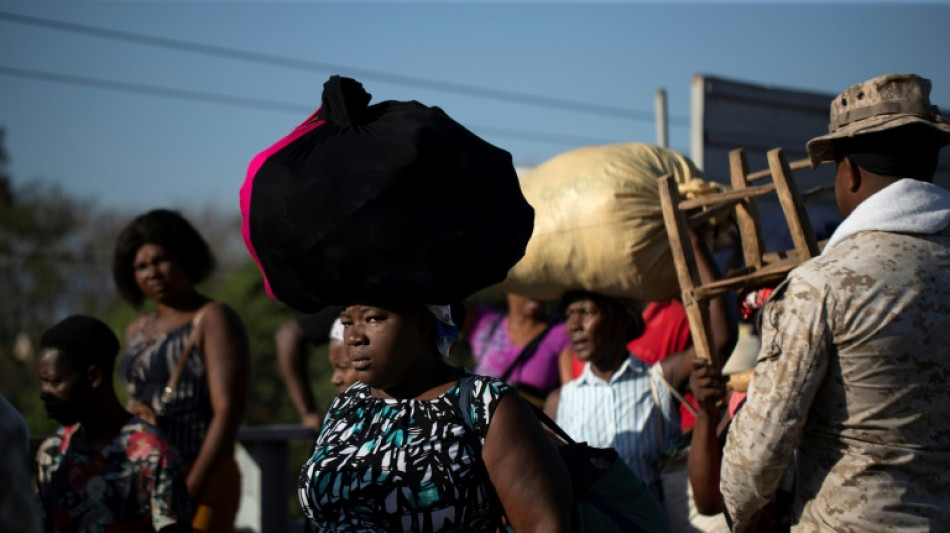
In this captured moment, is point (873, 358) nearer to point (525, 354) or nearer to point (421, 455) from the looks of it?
Result: point (421, 455)

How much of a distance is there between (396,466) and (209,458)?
2.44 metres

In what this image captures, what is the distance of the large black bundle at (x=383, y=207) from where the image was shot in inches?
102

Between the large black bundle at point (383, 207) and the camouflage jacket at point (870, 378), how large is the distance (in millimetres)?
726

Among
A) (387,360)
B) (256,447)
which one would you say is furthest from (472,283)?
(256,447)

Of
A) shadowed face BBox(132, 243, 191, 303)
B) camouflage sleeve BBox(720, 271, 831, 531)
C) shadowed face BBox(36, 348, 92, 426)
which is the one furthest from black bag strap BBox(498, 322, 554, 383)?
camouflage sleeve BBox(720, 271, 831, 531)

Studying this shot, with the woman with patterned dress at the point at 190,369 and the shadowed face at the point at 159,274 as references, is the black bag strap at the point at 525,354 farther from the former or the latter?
the shadowed face at the point at 159,274

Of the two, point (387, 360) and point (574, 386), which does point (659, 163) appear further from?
point (387, 360)

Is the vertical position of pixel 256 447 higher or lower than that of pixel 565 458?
lower

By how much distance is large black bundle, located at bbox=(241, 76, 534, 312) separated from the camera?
2.60 metres

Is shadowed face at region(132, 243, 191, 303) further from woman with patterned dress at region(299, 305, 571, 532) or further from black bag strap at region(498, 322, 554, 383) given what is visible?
woman with patterned dress at region(299, 305, 571, 532)

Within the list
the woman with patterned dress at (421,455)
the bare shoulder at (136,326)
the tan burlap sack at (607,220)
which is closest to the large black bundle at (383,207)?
the woman with patterned dress at (421,455)

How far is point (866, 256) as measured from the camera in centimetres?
277

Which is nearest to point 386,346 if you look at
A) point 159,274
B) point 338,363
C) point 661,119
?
point 338,363

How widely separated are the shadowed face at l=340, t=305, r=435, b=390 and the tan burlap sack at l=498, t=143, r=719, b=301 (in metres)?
1.54
